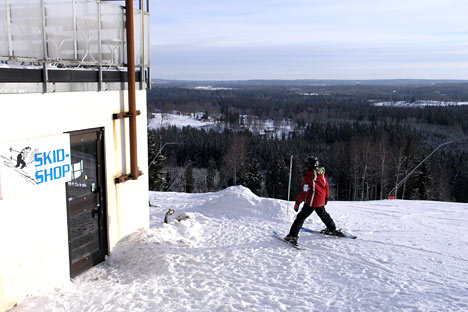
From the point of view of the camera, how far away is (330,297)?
206 inches

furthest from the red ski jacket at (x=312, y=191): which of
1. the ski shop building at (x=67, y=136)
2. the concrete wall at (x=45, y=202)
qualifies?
the concrete wall at (x=45, y=202)

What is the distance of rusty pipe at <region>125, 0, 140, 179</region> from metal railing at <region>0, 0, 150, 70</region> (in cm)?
23

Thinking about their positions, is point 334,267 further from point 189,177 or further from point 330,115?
point 330,115

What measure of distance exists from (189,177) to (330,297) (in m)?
46.5

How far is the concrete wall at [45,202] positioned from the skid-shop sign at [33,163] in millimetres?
102

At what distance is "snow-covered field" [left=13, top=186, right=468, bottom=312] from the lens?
5.04m

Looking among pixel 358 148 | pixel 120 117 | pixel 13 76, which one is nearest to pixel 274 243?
pixel 120 117

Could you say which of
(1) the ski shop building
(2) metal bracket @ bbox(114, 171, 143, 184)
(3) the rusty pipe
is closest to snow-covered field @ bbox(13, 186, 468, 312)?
(1) the ski shop building

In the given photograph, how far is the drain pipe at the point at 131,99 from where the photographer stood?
21.8ft

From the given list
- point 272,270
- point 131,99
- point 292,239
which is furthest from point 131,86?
point 292,239

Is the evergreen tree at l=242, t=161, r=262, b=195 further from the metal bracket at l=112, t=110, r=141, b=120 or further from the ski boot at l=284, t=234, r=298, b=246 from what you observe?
the metal bracket at l=112, t=110, r=141, b=120

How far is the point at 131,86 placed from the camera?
6.77 metres

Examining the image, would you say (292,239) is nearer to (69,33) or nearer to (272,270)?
(272,270)

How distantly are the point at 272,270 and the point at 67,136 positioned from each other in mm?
3628
